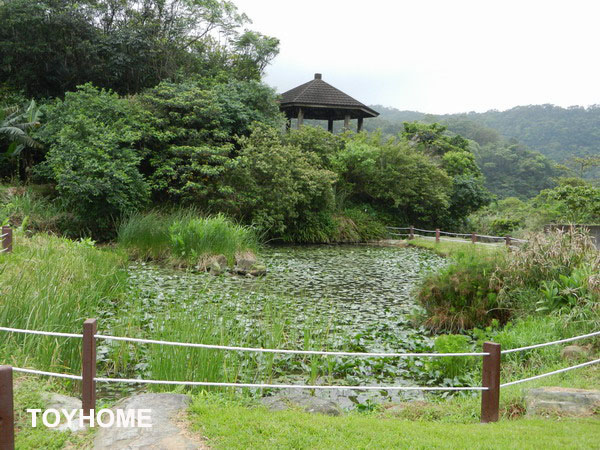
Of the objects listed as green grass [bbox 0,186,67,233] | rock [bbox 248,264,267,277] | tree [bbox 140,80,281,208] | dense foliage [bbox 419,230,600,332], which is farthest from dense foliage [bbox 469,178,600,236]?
green grass [bbox 0,186,67,233]

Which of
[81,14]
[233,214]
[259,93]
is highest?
[81,14]

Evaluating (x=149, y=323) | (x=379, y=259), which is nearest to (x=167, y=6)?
(x=379, y=259)

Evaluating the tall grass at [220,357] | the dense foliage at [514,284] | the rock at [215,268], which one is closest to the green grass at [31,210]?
the rock at [215,268]

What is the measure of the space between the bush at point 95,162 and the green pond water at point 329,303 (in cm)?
362

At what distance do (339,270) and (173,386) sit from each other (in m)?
7.99

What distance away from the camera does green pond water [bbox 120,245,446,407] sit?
536 cm

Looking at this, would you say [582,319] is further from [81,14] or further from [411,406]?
[81,14]

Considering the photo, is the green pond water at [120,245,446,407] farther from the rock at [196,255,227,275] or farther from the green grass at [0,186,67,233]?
the green grass at [0,186,67,233]

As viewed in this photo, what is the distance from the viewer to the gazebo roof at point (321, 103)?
24250mm

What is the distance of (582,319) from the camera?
5.84 m

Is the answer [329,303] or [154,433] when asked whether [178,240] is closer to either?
[329,303]

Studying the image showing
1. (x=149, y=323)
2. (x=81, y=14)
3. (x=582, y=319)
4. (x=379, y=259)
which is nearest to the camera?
(x=582, y=319)

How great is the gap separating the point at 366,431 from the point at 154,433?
1342 millimetres

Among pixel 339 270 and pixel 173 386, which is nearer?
pixel 173 386
